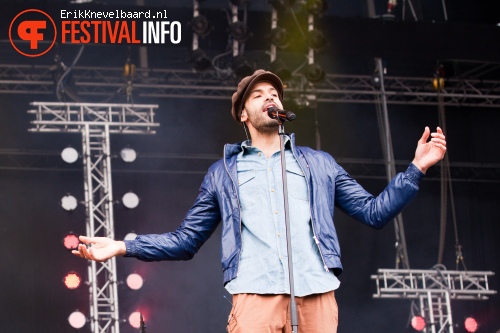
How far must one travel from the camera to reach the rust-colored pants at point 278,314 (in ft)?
10.3

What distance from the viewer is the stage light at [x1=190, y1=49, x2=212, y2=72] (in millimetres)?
8953

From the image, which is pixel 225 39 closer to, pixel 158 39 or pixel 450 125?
pixel 158 39

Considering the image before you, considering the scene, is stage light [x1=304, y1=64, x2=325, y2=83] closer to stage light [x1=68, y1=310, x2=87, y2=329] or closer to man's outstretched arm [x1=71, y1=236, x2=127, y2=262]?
stage light [x1=68, y1=310, x2=87, y2=329]

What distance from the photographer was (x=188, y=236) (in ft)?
11.4

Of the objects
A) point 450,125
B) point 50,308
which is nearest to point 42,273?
point 50,308

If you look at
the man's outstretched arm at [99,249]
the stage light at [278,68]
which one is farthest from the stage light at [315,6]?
the man's outstretched arm at [99,249]

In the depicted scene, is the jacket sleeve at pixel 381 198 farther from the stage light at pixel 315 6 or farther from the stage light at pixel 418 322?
the stage light at pixel 418 322

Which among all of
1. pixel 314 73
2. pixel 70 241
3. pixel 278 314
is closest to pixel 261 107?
pixel 278 314

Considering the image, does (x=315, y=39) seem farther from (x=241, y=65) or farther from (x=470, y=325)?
(x=470, y=325)

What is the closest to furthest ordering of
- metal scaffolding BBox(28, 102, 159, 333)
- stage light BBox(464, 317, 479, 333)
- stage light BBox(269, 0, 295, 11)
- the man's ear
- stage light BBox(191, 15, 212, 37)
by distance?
the man's ear → stage light BBox(191, 15, 212, 37) → stage light BBox(269, 0, 295, 11) → metal scaffolding BBox(28, 102, 159, 333) → stage light BBox(464, 317, 479, 333)

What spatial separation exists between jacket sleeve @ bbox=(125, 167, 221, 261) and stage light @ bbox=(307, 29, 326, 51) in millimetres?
5495

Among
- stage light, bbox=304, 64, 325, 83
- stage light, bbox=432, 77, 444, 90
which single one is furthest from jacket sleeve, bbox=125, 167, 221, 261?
stage light, bbox=432, 77, 444, 90

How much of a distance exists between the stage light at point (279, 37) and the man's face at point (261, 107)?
5273 mm

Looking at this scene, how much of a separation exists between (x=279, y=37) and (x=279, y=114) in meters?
5.67
